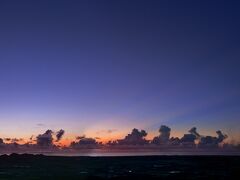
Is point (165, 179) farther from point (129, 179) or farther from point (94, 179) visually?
point (94, 179)

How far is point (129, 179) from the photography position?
260 ft

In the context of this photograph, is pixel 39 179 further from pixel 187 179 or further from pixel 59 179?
pixel 187 179

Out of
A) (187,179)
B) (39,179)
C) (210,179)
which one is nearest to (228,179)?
(210,179)

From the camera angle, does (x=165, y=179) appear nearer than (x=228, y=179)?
No

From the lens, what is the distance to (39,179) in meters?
79.7

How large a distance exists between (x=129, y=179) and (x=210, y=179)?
Answer: 18831mm

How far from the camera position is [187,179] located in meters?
78.1

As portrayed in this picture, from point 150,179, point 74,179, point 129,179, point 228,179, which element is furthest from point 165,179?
point 74,179

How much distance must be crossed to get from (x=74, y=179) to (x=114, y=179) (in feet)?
32.4

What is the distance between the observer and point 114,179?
264 feet

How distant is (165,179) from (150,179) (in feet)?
11.8

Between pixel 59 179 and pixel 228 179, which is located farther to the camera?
pixel 59 179

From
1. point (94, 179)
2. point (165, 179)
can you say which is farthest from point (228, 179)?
point (94, 179)

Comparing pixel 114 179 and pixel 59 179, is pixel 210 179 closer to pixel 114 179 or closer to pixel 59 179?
pixel 114 179
